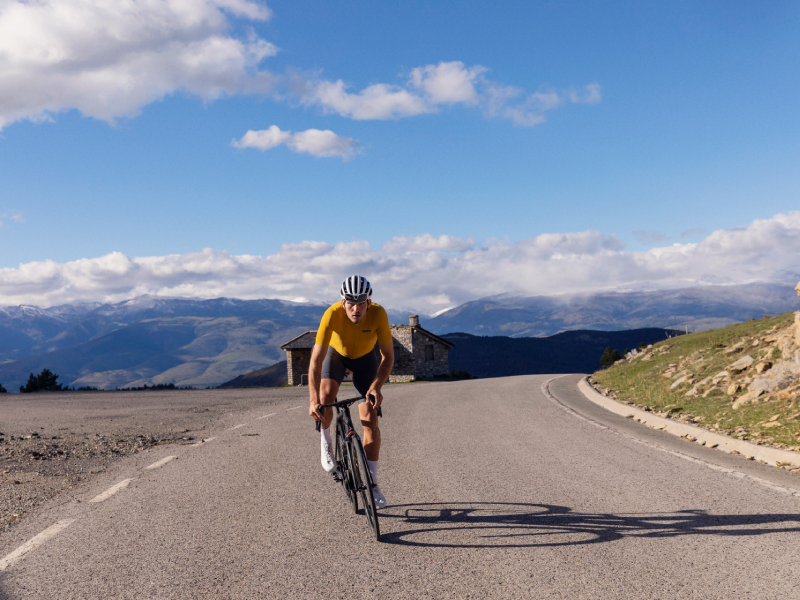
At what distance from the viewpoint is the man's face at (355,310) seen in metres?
5.40

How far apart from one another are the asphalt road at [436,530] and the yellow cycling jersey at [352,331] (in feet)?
5.14

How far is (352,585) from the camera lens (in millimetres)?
3844

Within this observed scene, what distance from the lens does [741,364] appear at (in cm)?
1388

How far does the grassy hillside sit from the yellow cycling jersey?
6.31 metres

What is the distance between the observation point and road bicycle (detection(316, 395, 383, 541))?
4859 mm

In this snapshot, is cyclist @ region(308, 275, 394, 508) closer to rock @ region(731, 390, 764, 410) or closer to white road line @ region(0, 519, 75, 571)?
white road line @ region(0, 519, 75, 571)

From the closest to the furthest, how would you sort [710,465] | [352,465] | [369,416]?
[352,465] → [369,416] → [710,465]

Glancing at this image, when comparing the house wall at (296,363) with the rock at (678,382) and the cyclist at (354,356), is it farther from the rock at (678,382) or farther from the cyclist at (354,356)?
the cyclist at (354,356)

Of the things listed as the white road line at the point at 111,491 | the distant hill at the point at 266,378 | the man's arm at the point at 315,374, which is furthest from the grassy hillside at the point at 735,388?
the distant hill at the point at 266,378

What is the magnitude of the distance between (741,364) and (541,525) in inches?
440

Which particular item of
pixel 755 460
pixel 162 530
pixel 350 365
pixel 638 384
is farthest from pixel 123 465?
pixel 638 384

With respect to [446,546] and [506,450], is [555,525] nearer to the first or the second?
[446,546]

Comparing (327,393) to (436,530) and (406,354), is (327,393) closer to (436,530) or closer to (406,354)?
(436,530)

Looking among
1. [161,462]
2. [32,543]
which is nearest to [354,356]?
[32,543]
